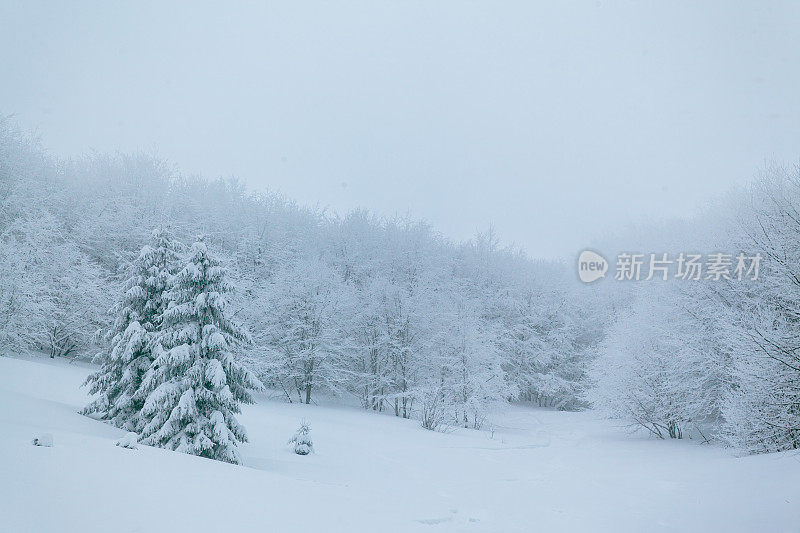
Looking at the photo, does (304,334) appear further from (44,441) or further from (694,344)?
(44,441)

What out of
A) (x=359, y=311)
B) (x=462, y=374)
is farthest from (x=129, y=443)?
(x=359, y=311)

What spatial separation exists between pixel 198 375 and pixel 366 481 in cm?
554

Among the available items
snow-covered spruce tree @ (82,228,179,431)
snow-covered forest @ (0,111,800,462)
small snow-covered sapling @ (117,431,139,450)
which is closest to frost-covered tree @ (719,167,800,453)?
snow-covered forest @ (0,111,800,462)

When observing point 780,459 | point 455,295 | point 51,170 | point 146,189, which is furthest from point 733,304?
point 51,170

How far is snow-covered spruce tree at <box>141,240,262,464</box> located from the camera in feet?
38.2

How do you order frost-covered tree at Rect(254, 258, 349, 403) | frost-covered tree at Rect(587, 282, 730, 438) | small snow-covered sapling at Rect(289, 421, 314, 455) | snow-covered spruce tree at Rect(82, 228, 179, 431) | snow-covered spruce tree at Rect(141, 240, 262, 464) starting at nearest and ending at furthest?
snow-covered spruce tree at Rect(141, 240, 262, 464), snow-covered spruce tree at Rect(82, 228, 179, 431), small snow-covered sapling at Rect(289, 421, 314, 455), frost-covered tree at Rect(587, 282, 730, 438), frost-covered tree at Rect(254, 258, 349, 403)

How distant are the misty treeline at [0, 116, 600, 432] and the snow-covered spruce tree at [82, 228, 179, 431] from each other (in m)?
0.86

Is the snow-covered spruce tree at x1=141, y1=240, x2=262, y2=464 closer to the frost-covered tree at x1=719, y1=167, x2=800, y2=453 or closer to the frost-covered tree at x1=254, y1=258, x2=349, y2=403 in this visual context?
the frost-covered tree at x1=719, y1=167, x2=800, y2=453

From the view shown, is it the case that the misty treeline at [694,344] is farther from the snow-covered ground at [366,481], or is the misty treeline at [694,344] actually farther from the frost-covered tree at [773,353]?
the snow-covered ground at [366,481]

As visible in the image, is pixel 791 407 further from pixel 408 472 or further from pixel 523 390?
pixel 523 390

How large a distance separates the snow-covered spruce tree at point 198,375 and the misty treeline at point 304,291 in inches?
112

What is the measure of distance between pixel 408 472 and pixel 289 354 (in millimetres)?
19290

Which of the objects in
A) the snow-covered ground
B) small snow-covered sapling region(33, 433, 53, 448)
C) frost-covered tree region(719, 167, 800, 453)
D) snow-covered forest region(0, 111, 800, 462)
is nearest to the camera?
the snow-covered ground

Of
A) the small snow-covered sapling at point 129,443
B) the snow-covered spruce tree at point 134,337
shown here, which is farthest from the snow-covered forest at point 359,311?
the small snow-covered sapling at point 129,443
